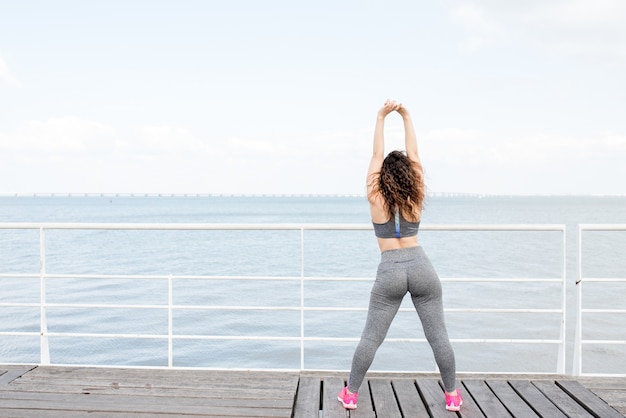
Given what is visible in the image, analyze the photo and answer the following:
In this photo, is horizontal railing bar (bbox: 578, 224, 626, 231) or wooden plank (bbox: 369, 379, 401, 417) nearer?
wooden plank (bbox: 369, 379, 401, 417)

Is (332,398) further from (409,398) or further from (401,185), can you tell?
(401,185)

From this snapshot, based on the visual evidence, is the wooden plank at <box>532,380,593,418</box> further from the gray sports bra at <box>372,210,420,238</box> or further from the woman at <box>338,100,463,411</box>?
the gray sports bra at <box>372,210,420,238</box>

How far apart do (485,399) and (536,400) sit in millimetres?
250

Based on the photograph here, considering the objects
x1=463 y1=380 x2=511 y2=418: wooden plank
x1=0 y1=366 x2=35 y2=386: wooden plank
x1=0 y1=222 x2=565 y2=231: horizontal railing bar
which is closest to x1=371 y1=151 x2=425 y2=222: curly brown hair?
x1=0 y1=222 x2=565 y2=231: horizontal railing bar

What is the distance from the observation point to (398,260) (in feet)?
Answer: 8.80

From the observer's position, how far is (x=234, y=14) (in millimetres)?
36688

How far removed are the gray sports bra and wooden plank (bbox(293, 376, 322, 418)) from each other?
88cm

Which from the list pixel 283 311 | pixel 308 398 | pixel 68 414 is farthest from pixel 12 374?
pixel 283 311

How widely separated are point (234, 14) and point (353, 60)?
12.2 meters

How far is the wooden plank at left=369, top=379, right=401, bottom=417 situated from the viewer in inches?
107

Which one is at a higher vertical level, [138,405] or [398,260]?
Result: [398,260]

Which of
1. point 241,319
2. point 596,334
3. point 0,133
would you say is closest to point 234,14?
point 241,319

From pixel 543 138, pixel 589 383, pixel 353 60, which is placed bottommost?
pixel 589 383

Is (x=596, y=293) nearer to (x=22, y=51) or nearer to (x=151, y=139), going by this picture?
(x=22, y=51)
